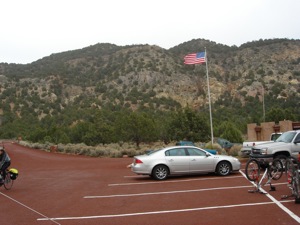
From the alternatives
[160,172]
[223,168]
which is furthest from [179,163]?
[223,168]

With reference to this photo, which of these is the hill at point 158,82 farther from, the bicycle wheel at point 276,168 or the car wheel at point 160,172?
the bicycle wheel at point 276,168

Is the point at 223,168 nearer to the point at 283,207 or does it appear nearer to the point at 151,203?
the point at 151,203

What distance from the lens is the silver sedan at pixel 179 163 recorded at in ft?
52.3

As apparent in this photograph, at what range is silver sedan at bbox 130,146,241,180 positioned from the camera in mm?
15945

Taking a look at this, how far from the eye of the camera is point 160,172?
16.0 metres

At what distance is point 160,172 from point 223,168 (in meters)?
2.66

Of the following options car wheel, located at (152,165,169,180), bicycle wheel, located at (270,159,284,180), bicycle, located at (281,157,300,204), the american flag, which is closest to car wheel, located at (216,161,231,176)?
car wheel, located at (152,165,169,180)

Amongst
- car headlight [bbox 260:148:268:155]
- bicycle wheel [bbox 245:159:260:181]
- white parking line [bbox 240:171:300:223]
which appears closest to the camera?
white parking line [bbox 240:171:300:223]

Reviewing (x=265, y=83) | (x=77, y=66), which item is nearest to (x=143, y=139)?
(x=265, y=83)

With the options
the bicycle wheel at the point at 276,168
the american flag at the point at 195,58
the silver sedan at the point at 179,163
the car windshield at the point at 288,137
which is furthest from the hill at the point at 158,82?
the bicycle wheel at the point at 276,168

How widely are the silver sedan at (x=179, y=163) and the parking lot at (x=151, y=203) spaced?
386 millimetres

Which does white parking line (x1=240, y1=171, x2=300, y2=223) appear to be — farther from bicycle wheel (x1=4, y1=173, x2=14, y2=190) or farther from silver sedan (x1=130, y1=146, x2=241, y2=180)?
bicycle wheel (x1=4, y1=173, x2=14, y2=190)

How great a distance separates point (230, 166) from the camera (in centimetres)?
1656

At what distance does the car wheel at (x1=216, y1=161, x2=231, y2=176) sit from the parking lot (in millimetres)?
604
